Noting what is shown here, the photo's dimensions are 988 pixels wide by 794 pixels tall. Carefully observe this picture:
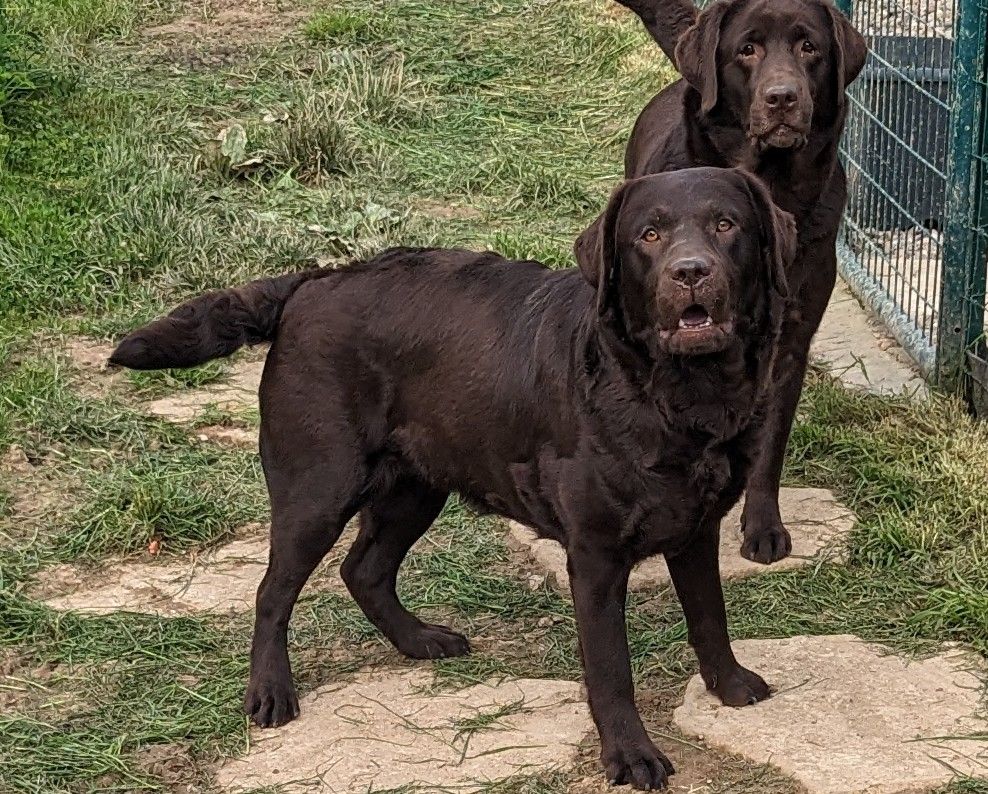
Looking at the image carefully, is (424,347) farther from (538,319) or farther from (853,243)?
(853,243)

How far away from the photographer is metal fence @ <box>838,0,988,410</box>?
20.1 feet

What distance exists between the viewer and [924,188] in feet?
23.7

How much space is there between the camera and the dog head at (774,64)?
197 inches

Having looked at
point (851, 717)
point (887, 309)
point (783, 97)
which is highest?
point (783, 97)

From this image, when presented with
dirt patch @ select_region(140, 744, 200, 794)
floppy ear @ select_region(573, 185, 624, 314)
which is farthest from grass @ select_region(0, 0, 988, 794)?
floppy ear @ select_region(573, 185, 624, 314)

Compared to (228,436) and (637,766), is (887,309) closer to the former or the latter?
(228,436)

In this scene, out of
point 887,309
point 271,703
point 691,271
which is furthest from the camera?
point 887,309

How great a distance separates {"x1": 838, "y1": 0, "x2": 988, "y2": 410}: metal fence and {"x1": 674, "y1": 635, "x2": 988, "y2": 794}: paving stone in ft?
5.97

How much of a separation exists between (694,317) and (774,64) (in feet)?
4.87

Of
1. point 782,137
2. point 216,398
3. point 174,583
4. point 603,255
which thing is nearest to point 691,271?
point 603,255

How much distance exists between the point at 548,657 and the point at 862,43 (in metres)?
2.17

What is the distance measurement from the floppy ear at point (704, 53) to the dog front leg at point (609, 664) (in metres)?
1.81

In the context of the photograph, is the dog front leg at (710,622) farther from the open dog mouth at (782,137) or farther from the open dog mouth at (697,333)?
the open dog mouth at (782,137)

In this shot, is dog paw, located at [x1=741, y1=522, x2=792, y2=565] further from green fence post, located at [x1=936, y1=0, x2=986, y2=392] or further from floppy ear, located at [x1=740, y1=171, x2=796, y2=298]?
floppy ear, located at [x1=740, y1=171, x2=796, y2=298]
